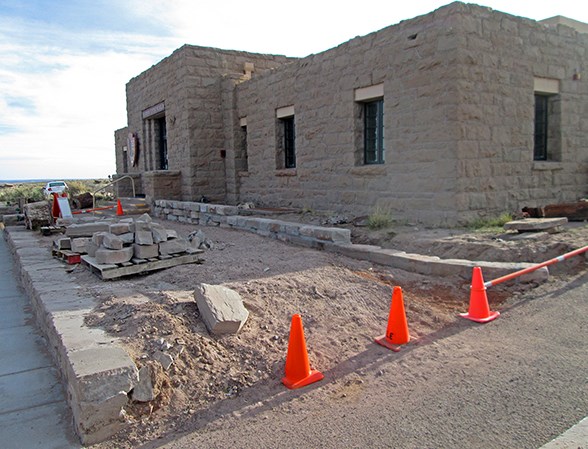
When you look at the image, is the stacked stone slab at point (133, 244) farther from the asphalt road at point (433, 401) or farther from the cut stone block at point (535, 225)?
the cut stone block at point (535, 225)

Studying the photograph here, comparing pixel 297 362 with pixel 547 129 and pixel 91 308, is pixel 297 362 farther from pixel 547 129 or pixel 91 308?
pixel 547 129

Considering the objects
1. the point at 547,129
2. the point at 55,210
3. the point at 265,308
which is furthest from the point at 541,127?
the point at 55,210

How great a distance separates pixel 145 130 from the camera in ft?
65.7

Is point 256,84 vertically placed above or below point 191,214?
above

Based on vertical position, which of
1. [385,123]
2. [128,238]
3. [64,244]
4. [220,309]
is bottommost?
[220,309]

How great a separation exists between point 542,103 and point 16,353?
11066mm

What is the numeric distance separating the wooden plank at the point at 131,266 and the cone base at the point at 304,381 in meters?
3.35

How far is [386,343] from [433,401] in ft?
3.73

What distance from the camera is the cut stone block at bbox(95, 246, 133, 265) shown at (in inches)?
264

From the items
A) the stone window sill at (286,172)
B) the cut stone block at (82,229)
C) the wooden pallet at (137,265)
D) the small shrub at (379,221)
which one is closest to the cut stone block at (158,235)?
the wooden pallet at (137,265)

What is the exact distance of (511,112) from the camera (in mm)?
9938

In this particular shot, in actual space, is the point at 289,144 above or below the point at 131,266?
above

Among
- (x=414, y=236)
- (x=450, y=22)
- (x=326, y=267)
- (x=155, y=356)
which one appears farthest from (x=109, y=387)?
(x=450, y=22)

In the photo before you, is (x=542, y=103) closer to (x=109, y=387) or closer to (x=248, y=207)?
(x=248, y=207)
